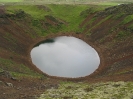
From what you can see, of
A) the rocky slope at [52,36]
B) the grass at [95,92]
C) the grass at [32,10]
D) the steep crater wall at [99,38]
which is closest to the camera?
the grass at [95,92]

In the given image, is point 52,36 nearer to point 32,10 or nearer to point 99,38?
point 99,38

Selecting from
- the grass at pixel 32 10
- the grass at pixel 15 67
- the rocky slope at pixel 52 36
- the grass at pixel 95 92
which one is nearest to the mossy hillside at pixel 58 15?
the grass at pixel 32 10

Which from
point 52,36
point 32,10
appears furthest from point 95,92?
point 32,10

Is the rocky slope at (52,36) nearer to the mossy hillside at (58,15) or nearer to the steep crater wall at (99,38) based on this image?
the steep crater wall at (99,38)

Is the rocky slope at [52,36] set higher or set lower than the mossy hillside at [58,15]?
lower

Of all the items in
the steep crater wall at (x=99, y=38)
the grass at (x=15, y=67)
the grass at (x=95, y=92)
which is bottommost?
the grass at (x=95, y=92)

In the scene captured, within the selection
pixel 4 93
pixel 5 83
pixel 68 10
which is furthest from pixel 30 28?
pixel 4 93

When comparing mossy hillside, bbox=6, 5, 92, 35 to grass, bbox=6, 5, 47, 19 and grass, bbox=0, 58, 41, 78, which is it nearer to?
grass, bbox=6, 5, 47, 19

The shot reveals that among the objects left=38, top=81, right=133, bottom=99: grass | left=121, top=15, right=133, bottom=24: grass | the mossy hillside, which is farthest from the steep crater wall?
Answer: left=38, top=81, right=133, bottom=99: grass

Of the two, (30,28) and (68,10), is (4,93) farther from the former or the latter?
(68,10)

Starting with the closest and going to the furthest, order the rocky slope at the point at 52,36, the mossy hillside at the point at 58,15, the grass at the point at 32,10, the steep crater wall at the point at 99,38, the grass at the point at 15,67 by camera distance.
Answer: the rocky slope at the point at 52,36 → the grass at the point at 15,67 → the steep crater wall at the point at 99,38 → the mossy hillside at the point at 58,15 → the grass at the point at 32,10

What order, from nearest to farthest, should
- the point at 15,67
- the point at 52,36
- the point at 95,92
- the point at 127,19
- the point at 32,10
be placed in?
the point at 95,92
the point at 15,67
the point at 127,19
the point at 52,36
the point at 32,10
